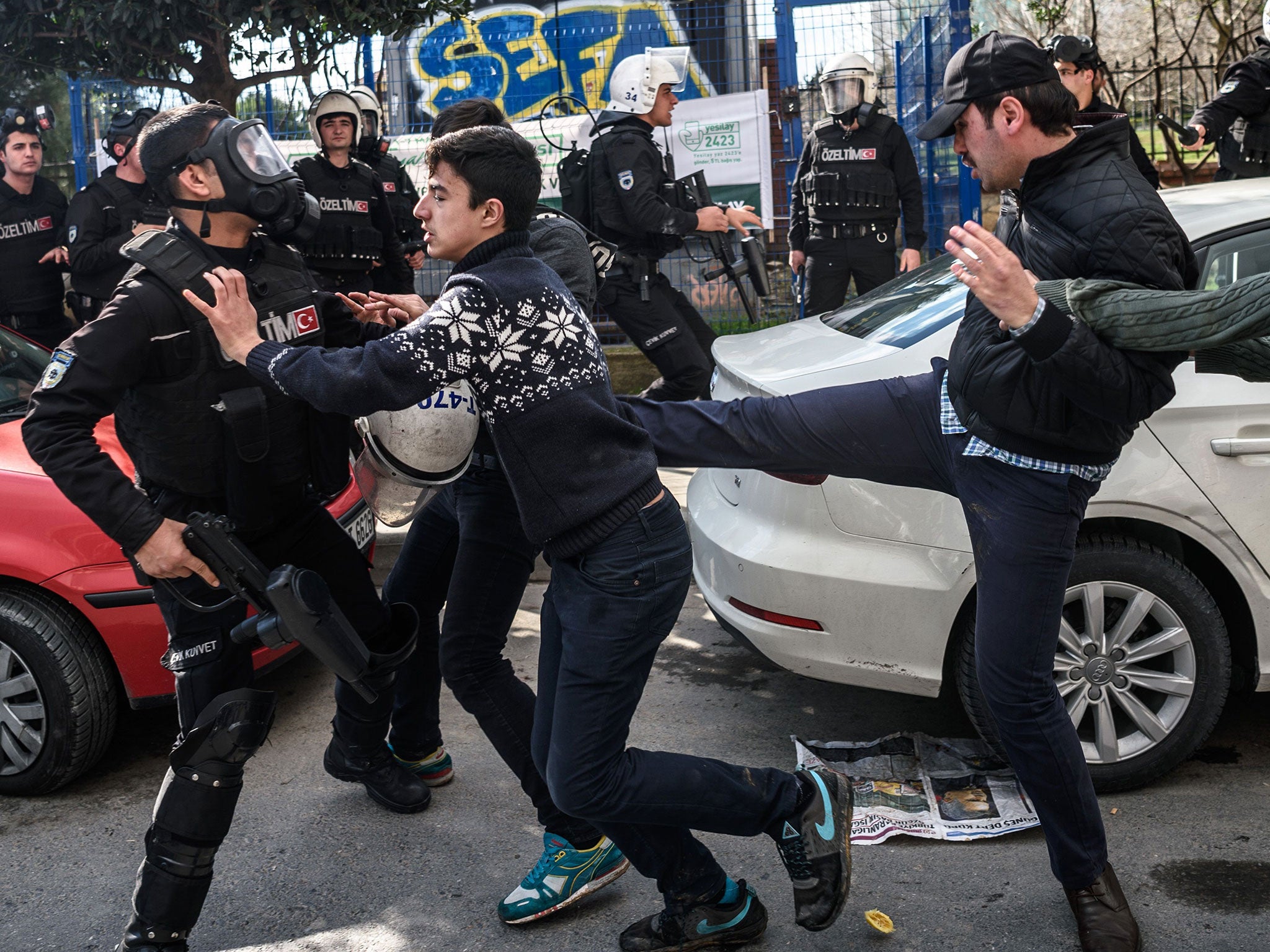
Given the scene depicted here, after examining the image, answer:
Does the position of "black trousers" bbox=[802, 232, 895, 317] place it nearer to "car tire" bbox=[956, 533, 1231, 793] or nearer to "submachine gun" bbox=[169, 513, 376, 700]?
"car tire" bbox=[956, 533, 1231, 793]

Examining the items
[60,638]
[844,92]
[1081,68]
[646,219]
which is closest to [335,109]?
[646,219]

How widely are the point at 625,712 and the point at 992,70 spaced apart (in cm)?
153

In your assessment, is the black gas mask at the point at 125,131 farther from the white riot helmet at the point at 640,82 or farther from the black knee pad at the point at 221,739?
the black knee pad at the point at 221,739

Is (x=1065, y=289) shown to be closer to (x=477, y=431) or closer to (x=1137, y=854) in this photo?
(x=477, y=431)

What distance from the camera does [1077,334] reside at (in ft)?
7.87

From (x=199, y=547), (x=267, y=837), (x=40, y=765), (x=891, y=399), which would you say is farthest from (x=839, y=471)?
(x=40, y=765)

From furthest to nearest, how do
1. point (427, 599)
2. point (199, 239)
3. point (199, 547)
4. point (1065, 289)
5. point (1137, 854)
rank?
point (427, 599) < point (1137, 854) < point (199, 239) < point (199, 547) < point (1065, 289)

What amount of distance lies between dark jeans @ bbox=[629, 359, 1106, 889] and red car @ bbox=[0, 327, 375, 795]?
5.84 ft

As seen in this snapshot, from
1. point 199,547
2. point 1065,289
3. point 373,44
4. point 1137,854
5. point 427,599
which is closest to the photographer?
point 1065,289

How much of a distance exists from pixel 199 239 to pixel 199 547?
0.72 m

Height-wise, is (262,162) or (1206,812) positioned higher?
(262,162)

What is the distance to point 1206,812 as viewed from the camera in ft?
11.5

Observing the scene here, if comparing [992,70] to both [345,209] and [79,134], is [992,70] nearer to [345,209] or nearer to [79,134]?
[345,209]

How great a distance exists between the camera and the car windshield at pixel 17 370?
440cm
